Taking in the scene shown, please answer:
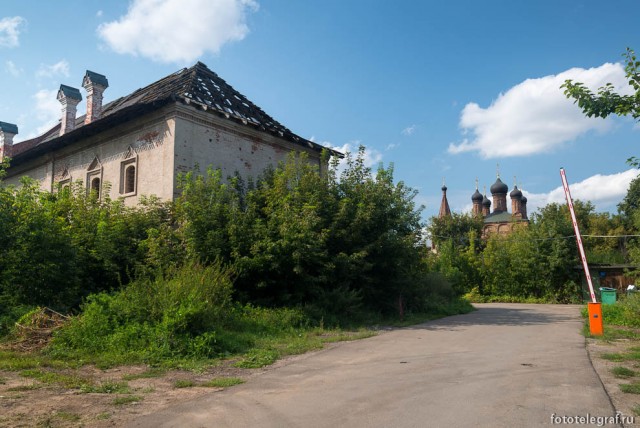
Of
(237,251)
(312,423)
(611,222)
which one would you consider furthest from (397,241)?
(611,222)

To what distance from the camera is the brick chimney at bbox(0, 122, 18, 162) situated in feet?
88.1

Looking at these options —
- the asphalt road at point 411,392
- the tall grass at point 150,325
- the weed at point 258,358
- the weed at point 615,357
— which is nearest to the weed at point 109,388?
the asphalt road at point 411,392

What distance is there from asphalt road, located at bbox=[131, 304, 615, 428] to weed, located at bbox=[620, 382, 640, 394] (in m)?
0.30

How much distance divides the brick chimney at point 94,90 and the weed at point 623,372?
70.7ft

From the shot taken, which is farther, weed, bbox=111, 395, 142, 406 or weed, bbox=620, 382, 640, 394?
weed, bbox=620, 382, 640, 394

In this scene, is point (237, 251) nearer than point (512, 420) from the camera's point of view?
No

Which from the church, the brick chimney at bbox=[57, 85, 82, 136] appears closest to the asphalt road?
the brick chimney at bbox=[57, 85, 82, 136]

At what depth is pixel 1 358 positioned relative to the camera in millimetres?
7797

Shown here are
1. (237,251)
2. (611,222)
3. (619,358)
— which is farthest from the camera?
(611,222)

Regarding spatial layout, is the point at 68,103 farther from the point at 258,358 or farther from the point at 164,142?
the point at 258,358

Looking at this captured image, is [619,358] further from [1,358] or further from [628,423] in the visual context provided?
[1,358]

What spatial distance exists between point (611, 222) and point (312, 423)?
48.8 meters

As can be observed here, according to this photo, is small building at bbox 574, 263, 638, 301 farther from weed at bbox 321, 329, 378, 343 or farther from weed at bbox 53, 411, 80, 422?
weed at bbox 53, 411, 80, 422

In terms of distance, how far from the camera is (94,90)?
21.5 m
